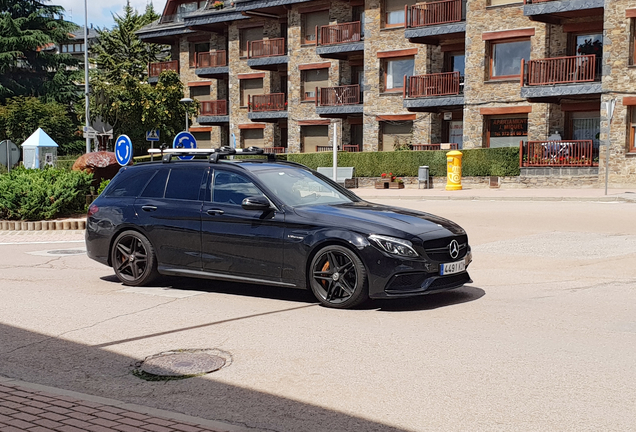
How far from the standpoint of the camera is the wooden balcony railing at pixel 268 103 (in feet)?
165

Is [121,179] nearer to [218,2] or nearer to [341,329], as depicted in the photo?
[341,329]

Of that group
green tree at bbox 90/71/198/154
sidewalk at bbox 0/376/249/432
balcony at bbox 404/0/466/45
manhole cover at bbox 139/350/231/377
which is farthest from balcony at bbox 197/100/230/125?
sidewalk at bbox 0/376/249/432

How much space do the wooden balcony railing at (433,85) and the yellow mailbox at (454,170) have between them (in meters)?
7.88

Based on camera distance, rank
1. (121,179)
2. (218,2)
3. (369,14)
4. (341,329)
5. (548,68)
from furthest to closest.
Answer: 1. (218,2)
2. (369,14)
3. (548,68)
4. (121,179)
5. (341,329)

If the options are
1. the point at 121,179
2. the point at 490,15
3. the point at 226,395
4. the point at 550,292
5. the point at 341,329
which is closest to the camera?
the point at 226,395

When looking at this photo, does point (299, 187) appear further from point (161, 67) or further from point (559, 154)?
point (161, 67)

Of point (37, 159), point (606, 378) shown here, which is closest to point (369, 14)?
point (37, 159)

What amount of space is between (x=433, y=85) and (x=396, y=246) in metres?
33.1

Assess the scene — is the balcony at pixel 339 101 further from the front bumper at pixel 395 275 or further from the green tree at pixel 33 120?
the front bumper at pixel 395 275

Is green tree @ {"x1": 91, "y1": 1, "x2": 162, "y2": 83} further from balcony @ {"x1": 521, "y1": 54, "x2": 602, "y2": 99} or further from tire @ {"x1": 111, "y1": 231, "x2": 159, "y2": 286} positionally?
tire @ {"x1": 111, "y1": 231, "x2": 159, "y2": 286}

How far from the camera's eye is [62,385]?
550 cm

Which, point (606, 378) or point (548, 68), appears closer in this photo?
point (606, 378)

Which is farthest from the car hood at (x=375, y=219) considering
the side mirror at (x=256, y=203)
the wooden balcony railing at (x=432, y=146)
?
the wooden balcony railing at (x=432, y=146)

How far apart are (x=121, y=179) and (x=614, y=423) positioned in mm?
7366
